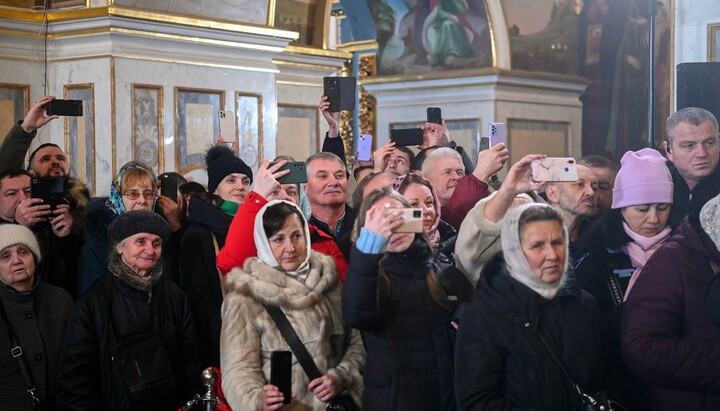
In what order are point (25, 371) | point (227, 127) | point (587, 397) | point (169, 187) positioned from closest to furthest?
1. point (587, 397)
2. point (25, 371)
3. point (169, 187)
4. point (227, 127)

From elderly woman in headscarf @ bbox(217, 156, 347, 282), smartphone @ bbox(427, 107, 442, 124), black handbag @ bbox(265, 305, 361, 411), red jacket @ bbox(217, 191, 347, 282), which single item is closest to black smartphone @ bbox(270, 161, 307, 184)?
elderly woman in headscarf @ bbox(217, 156, 347, 282)

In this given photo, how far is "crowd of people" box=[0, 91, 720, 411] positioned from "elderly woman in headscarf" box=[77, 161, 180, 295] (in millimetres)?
15

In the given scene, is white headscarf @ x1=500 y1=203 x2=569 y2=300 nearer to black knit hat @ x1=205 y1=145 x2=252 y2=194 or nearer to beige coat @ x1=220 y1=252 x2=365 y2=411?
beige coat @ x1=220 y1=252 x2=365 y2=411

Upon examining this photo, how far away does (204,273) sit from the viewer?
5.64 meters

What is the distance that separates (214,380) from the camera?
4648 mm

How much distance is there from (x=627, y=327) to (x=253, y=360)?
156 centimetres

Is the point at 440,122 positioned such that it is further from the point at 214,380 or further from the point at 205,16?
the point at 214,380

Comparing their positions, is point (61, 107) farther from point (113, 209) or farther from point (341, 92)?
point (341, 92)

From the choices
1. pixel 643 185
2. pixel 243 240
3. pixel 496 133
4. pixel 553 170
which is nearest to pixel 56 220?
pixel 243 240

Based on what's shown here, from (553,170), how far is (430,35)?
884cm

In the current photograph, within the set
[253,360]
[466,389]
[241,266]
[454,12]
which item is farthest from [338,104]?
[454,12]

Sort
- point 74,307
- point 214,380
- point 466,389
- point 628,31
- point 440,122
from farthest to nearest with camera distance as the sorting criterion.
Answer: point 628,31 < point 440,122 < point 74,307 < point 214,380 < point 466,389

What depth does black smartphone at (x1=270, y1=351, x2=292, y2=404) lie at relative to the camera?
399cm

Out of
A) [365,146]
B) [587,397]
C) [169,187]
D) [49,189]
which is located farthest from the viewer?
[365,146]
